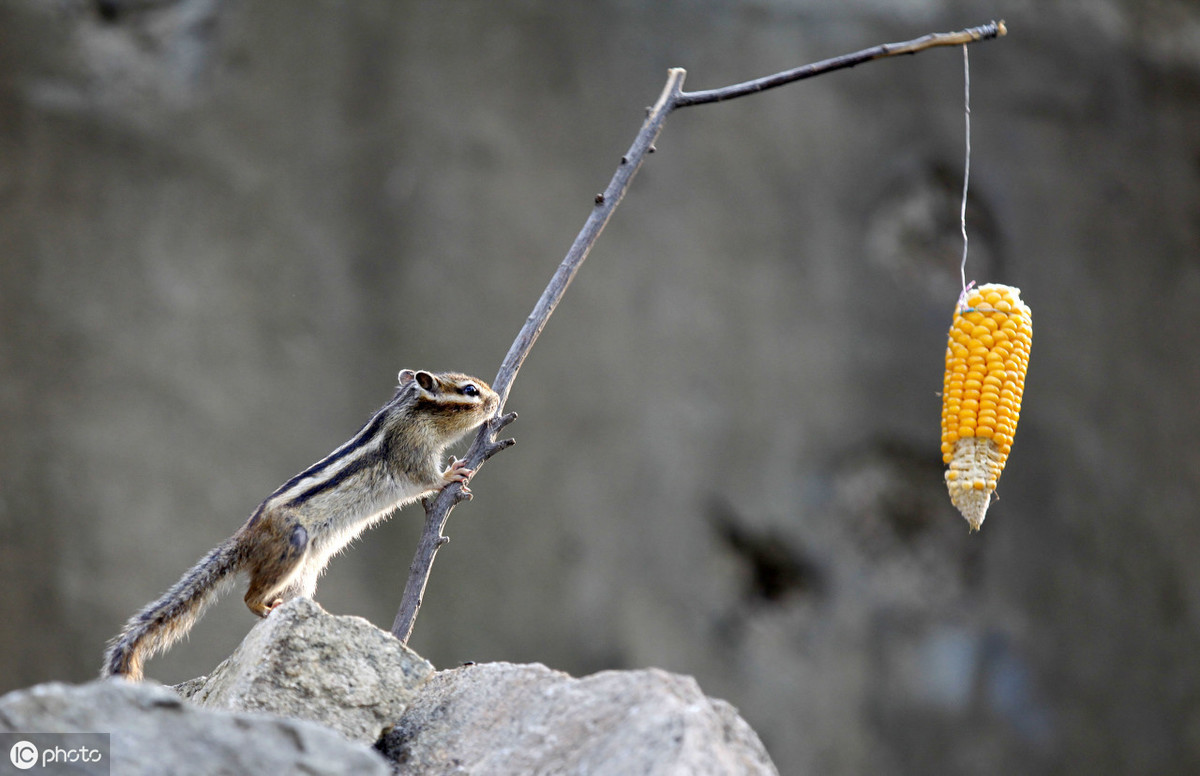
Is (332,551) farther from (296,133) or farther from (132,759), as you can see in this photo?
(296,133)

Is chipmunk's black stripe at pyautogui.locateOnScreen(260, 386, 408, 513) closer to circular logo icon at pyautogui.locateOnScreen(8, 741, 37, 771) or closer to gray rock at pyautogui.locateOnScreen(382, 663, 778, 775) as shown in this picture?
gray rock at pyautogui.locateOnScreen(382, 663, 778, 775)

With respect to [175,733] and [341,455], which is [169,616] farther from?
[175,733]

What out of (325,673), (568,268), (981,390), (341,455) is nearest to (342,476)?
(341,455)

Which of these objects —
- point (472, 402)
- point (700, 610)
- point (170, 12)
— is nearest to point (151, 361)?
point (170, 12)

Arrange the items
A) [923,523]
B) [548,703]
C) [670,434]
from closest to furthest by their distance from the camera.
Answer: [548,703], [670,434], [923,523]

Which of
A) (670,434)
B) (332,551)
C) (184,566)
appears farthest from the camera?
(670,434)

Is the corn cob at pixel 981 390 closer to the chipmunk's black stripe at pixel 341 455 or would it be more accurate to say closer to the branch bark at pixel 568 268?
the branch bark at pixel 568 268

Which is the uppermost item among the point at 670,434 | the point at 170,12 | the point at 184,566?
the point at 170,12

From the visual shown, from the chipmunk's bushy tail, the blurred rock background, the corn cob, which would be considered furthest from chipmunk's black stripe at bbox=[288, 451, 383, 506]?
the blurred rock background
